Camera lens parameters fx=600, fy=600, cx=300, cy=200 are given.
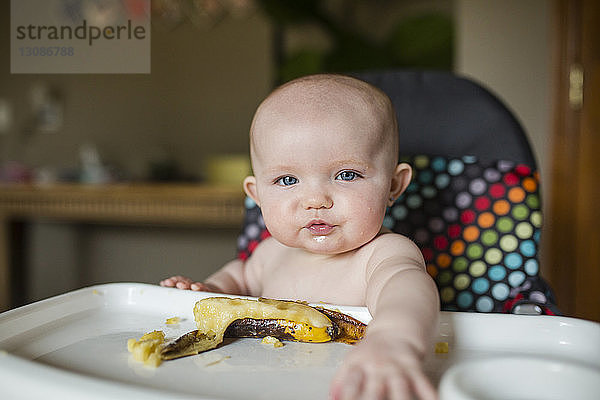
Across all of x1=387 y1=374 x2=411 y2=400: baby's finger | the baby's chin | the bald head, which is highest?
the bald head

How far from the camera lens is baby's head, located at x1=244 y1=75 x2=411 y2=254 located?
0.78 metres

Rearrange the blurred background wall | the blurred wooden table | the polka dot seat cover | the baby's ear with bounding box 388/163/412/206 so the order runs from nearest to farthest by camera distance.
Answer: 1. the baby's ear with bounding box 388/163/412/206
2. the polka dot seat cover
3. the blurred wooden table
4. the blurred background wall

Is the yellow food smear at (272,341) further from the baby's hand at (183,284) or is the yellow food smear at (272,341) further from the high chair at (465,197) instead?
the high chair at (465,197)

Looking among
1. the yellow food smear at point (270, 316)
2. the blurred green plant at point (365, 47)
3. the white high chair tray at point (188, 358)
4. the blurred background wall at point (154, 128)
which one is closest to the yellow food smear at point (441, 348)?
the white high chair tray at point (188, 358)

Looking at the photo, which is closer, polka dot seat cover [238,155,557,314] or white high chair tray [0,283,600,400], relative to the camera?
white high chair tray [0,283,600,400]

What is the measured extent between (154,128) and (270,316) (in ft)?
9.62

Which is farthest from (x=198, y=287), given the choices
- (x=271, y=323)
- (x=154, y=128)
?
(x=154, y=128)

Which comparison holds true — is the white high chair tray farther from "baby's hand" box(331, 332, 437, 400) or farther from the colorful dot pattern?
the colorful dot pattern

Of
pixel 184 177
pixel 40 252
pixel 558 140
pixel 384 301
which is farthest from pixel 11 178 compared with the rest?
pixel 384 301

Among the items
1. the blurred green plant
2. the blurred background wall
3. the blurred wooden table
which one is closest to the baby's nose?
the blurred wooden table

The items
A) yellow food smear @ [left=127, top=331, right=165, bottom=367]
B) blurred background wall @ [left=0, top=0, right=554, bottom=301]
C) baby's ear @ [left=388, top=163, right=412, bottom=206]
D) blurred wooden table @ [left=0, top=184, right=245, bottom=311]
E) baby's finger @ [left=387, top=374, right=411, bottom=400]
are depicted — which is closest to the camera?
baby's finger @ [left=387, top=374, right=411, bottom=400]

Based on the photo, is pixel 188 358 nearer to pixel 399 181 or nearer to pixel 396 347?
pixel 396 347

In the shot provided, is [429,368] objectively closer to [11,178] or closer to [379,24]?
[11,178]

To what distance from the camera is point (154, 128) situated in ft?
11.3
